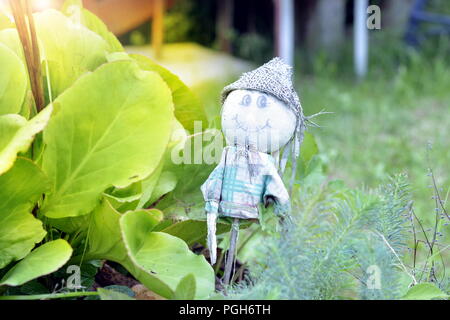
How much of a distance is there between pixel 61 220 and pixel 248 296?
1.21 ft

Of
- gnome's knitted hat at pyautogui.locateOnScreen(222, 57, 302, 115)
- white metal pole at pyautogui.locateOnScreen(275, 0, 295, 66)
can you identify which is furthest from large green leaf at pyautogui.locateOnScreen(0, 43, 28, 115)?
white metal pole at pyautogui.locateOnScreen(275, 0, 295, 66)

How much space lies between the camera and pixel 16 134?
0.79 m

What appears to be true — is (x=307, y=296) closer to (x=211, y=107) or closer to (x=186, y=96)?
(x=186, y=96)

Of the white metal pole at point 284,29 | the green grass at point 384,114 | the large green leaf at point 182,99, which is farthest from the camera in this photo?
the white metal pole at point 284,29

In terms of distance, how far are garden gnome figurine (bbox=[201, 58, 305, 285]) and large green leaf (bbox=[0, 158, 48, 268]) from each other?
9.4 inches

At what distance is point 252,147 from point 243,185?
0.18ft

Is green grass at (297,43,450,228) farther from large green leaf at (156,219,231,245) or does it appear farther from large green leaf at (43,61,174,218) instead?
large green leaf at (43,61,174,218)

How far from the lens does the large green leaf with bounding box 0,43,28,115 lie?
2.98 ft

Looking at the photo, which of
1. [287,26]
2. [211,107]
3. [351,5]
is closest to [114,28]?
[287,26]

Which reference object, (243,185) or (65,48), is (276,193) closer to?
(243,185)

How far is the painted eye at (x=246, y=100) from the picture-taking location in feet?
2.89

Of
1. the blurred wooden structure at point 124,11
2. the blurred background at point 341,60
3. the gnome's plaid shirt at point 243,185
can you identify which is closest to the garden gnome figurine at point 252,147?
the gnome's plaid shirt at point 243,185

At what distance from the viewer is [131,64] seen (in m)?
0.83

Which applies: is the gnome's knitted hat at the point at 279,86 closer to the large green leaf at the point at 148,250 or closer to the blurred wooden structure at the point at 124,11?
the large green leaf at the point at 148,250
